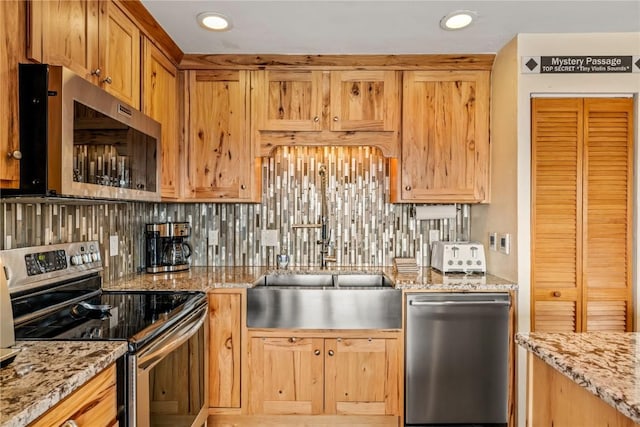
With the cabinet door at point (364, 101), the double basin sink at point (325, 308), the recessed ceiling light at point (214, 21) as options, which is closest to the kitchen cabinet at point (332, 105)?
the cabinet door at point (364, 101)

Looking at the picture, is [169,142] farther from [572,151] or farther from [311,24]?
[572,151]

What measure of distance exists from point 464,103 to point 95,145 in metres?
2.07

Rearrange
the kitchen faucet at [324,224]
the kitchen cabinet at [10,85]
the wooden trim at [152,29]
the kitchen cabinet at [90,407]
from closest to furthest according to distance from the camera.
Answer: the kitchen cabinet at [90,407], the kitchen cabinet at [10,85], the wooden trim at [152,29], the kitchen faucet at [324,224]

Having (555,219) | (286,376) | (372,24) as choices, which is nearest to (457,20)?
(372,24)

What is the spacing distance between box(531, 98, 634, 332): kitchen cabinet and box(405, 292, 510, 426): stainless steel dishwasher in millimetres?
276

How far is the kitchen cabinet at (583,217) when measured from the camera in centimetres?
221

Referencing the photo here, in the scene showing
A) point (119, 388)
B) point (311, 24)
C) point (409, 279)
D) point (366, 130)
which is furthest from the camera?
point (366, 130)

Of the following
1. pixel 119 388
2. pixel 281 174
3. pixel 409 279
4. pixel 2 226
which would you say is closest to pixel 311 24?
pixel 281 174

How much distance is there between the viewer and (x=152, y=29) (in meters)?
2.11

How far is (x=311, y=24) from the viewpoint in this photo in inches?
83.7

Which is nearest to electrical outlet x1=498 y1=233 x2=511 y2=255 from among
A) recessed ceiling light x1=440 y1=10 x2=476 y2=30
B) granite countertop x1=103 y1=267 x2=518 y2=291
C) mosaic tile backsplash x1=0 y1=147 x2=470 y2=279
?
granite countertop x1=103 y1=267 x2=518 y2=291

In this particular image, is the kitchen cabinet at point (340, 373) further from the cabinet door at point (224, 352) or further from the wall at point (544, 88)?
the wall at point (544, 88)

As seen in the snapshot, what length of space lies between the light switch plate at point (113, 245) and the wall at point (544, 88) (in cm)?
224

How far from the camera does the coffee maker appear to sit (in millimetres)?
2500
